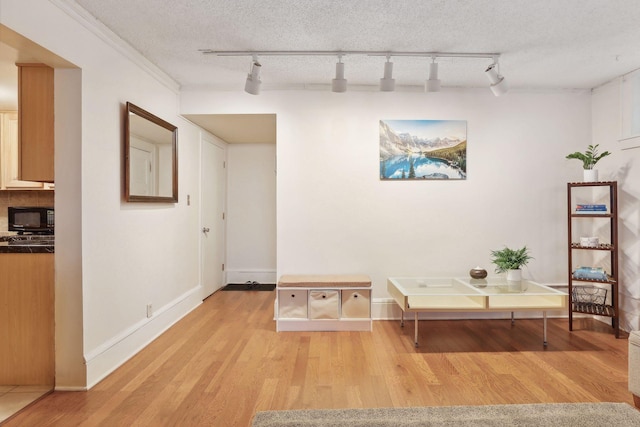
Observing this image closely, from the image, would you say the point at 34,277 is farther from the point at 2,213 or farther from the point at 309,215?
the point at 2,213

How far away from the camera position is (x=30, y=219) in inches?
168

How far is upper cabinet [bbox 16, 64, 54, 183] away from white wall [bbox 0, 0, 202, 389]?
14 cm

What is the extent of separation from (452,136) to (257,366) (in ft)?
9.76

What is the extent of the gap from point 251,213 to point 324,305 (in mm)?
2495

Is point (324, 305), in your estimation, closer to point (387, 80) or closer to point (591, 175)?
A: point (387, 80)

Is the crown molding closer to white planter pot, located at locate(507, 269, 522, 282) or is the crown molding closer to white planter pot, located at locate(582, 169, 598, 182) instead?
white planter pot, located at locate(507, 269, 522, 282)

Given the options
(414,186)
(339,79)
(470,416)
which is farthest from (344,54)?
(470,416)

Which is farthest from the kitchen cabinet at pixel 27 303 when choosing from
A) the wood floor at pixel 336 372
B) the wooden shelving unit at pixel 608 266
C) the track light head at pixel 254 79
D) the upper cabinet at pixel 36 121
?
the wooden shelving unit at pixel 608 266

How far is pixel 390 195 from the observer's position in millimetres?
3762

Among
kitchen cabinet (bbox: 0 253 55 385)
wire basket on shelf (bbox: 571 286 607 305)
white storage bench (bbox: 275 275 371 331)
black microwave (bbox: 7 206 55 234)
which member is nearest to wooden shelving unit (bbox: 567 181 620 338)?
wire basket on shelf (bbox: 571 286 607 305)

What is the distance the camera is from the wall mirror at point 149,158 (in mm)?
2818

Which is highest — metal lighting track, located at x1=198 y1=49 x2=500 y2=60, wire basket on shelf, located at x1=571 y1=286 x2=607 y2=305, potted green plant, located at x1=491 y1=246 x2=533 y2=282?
metal lighting track, located at x1=198 y1=49 x2=500 y2=60

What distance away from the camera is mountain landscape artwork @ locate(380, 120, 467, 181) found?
12.3 feet

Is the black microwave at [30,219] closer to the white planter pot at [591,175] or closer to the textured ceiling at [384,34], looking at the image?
the textured ceiling at [384,34]
